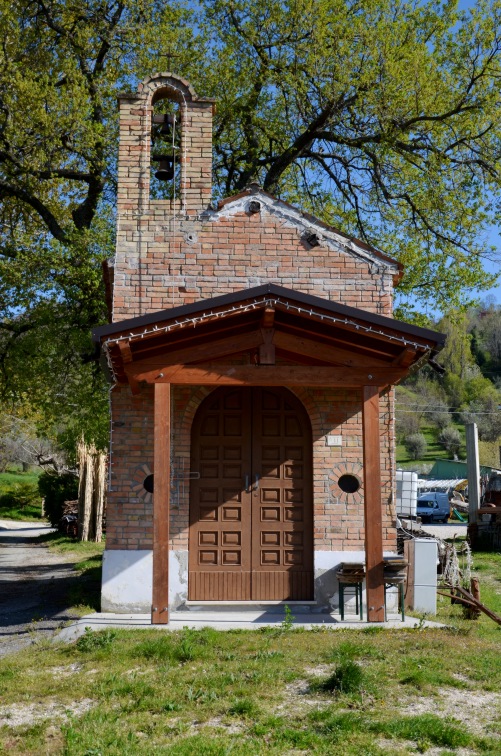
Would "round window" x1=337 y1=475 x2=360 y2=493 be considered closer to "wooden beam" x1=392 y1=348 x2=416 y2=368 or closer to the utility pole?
"wooden beam" x1=392 y1=348 x2=416 y2=368

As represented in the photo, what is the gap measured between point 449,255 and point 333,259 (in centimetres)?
700

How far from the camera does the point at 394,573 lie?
29.9 feet

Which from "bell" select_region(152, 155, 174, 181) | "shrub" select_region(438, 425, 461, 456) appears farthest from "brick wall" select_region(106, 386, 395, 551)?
"shrub" select_region(438, 425, 461, 456)

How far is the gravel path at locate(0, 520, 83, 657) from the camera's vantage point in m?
9.11

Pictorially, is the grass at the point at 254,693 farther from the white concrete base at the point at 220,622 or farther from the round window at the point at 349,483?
the round window at the point at 349,483

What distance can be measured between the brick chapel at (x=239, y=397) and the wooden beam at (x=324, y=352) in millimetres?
17

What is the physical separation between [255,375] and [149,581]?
9.71ft

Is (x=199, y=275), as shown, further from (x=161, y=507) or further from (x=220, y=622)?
(x=220, y=622)

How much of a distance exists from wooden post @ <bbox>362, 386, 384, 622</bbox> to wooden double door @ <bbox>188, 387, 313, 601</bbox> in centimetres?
144

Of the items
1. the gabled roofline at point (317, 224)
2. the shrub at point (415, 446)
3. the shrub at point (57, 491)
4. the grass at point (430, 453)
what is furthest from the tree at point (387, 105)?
the shrub at point (415, 446)

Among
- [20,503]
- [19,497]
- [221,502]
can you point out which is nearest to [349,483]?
[221,502]

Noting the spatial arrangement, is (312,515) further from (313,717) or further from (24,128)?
(24,128)

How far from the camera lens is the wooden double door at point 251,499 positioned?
1027 centimetres

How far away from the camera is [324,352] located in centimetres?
937
